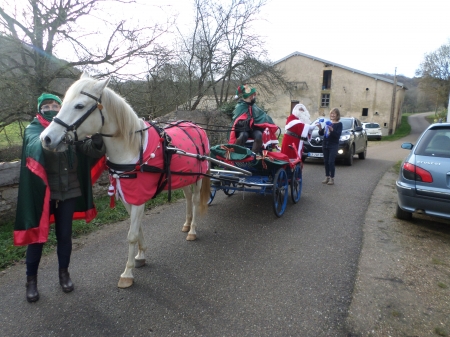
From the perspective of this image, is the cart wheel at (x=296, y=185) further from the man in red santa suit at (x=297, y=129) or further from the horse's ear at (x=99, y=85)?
the horse's ear at (x=99, y=85)

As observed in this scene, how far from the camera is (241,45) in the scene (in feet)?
61.1

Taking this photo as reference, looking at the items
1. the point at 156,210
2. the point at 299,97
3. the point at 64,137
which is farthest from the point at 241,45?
the point at 64,137

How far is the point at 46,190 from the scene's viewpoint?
2.59 metres

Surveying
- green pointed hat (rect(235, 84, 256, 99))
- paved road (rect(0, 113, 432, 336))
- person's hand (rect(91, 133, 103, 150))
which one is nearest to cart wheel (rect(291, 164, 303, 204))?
paved road (rect(0, 113, 432, 336))

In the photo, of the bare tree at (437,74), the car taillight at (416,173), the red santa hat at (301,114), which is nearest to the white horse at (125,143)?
the red santa hat at (301,114)

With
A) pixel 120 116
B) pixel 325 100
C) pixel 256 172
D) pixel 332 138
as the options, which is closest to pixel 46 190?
pixel 120 116

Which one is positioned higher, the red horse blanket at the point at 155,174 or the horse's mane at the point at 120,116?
the horse's mane at the point at 120,116

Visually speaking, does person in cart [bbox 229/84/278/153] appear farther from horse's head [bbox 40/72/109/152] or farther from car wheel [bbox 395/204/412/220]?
horse's head [bbox 40/72/109/152]

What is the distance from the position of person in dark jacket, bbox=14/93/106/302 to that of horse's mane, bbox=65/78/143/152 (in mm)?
222

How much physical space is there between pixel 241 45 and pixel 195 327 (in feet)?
61.2

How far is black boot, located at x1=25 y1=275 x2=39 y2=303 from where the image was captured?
2734 mm

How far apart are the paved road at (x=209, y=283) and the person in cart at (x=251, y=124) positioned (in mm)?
1308

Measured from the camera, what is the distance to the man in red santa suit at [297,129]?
5.63 m

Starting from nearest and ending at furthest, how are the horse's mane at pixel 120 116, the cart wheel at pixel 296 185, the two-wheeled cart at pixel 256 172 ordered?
the horse's mane at pixel 120 116
the two-wheeled cart at pixel 256 172
the cart wheel at pixel 296 185
